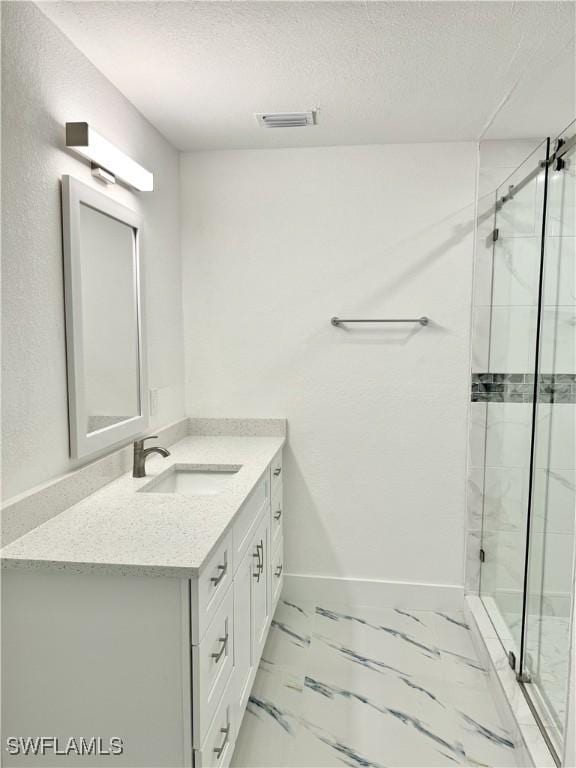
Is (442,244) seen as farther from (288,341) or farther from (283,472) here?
(283,472)

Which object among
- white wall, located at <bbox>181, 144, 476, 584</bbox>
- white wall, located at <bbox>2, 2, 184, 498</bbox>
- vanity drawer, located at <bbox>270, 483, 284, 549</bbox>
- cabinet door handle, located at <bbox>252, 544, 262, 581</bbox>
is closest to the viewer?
white wall, located at <bbox>2, 2, 184, 498</bbox>

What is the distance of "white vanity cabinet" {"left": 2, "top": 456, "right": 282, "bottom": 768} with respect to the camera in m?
1.39

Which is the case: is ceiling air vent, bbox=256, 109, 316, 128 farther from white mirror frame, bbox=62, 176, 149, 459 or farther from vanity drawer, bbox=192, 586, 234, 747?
vanity drawer, bbox=192, 586, 234, 747

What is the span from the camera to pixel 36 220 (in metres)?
1.65

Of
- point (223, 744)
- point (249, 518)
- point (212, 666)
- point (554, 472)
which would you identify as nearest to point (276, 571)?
point (249, 518)

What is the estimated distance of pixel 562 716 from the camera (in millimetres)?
1783

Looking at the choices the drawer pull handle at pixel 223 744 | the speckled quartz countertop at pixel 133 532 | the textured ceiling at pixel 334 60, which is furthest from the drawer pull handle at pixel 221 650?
the textured ceiling at pixel 334 60

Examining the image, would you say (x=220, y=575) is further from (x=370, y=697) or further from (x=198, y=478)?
(x=370, y=697)

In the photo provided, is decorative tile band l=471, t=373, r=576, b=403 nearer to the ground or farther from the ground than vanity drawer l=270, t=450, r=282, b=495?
farther from the ground

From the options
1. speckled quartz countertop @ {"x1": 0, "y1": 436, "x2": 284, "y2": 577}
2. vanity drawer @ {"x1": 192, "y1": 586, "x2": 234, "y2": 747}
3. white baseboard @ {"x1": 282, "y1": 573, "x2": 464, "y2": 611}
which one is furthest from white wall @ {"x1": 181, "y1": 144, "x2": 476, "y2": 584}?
vanity drawer @ {"x1": 192, "y1": 586, "x2": 234, "y2": 747}

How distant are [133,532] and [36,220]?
3.15ft

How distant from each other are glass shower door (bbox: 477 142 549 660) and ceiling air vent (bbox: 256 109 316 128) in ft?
3.03

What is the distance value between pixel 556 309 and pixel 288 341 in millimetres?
1360

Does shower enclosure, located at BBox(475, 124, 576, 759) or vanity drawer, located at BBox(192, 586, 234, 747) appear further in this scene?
shower enclosure, located at BBox(475, 124, 576, 759)
